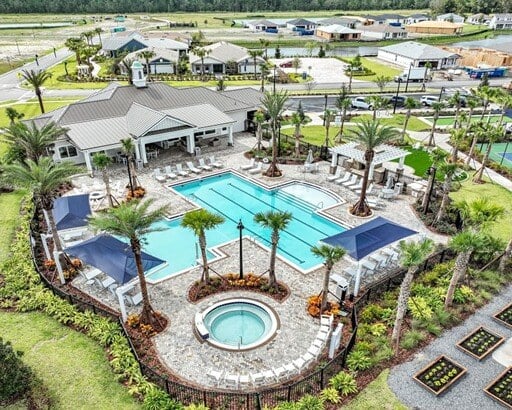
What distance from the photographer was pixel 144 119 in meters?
34.7

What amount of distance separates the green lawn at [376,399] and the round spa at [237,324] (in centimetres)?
437

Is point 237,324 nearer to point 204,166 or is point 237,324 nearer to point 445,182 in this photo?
point 445,182

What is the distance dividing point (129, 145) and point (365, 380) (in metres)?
21.0

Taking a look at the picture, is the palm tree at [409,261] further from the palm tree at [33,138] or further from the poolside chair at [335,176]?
the palm tree at [33,138]

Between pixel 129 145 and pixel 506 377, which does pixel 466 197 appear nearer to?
pixel 506 377

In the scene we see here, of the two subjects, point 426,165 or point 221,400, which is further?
point 426,165

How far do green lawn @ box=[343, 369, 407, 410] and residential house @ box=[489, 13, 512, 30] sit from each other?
155 metres

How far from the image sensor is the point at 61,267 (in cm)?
2062

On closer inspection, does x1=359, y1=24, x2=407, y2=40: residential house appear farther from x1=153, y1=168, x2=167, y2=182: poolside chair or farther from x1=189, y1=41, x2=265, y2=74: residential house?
x1=153, y1=168, x2=167, y2=182: poolside chair

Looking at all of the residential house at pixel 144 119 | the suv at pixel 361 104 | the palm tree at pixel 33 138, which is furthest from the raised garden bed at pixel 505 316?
the suv at pixel 361 104

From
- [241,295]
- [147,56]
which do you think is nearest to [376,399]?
Answer: [241,295]

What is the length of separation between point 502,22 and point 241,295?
506 feet

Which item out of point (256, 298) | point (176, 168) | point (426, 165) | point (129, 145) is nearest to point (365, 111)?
point (426, 165)

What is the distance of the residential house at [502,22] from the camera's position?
131m
